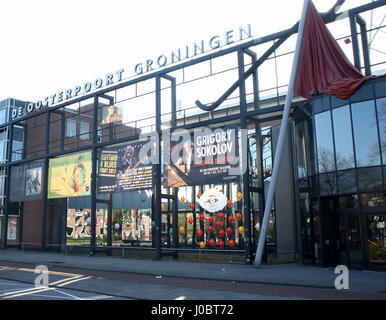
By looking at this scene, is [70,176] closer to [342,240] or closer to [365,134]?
[342,240]

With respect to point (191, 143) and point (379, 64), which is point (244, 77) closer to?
point (191, 143)

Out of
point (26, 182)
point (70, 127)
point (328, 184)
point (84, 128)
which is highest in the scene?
point (84, 128)

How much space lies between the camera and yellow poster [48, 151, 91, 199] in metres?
31.5

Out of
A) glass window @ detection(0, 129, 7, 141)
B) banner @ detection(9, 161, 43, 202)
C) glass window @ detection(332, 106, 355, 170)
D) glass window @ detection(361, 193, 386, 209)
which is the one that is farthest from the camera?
glass window @ detection(0, 129, 7, 141)

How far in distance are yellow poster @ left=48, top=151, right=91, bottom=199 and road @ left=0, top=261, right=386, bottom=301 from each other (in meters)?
14.5

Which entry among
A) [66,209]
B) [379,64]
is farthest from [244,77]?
[66,209]

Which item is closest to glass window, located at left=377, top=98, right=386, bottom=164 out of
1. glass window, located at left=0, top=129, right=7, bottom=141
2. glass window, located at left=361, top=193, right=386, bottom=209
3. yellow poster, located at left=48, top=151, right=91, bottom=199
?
glass window, located at left=361, top=193, right=386, bottom=209

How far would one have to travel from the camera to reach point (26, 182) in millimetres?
37188

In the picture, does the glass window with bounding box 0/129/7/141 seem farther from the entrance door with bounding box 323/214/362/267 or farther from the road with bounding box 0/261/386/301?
the entrance door with bounding box 323/214/362/267

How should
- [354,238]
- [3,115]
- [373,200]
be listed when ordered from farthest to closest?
[3,115], [354,238], [373,200]

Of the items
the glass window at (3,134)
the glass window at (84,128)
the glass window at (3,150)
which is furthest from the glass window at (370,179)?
the glass window at (3,134)

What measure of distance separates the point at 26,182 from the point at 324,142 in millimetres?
27862

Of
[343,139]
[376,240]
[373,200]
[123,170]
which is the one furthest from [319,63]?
[123,170]
